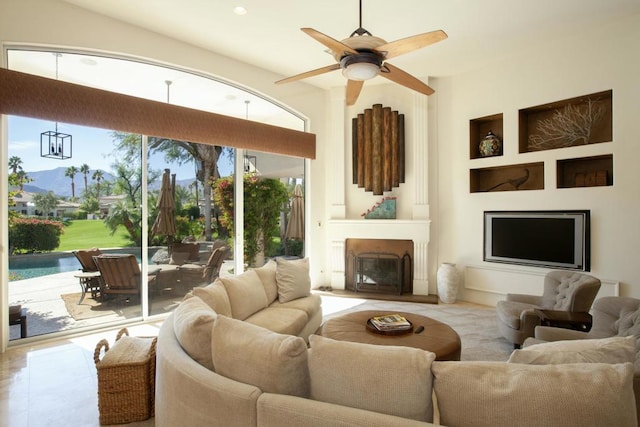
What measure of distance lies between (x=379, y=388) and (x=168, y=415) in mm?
1051

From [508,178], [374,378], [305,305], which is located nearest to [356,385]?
[374,378]

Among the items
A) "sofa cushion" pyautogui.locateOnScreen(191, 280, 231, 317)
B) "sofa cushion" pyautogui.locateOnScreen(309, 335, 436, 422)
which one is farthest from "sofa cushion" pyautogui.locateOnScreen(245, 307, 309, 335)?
"sofa cushion" pyautogui.locateOnScreen(309, 335, 436, 422)

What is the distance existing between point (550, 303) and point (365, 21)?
3609mm

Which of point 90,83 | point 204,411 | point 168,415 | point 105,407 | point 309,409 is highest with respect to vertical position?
A: point 90,83

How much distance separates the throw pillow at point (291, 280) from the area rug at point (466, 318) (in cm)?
93

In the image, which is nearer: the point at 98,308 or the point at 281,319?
the point at 281,319

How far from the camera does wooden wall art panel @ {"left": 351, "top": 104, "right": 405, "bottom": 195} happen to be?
584cm

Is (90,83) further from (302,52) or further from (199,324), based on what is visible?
(199,324)

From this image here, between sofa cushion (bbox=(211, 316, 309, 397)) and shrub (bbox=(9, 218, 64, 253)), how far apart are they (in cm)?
344

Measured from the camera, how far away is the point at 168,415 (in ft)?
5.36

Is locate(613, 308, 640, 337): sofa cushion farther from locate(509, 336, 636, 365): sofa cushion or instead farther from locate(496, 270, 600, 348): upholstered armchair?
locate(509, 336, 636, 365): sofa cushion

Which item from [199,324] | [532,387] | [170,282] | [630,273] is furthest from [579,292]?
[170,282]

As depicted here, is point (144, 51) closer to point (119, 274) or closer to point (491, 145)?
point (119, 274)

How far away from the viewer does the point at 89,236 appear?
13.7ft
